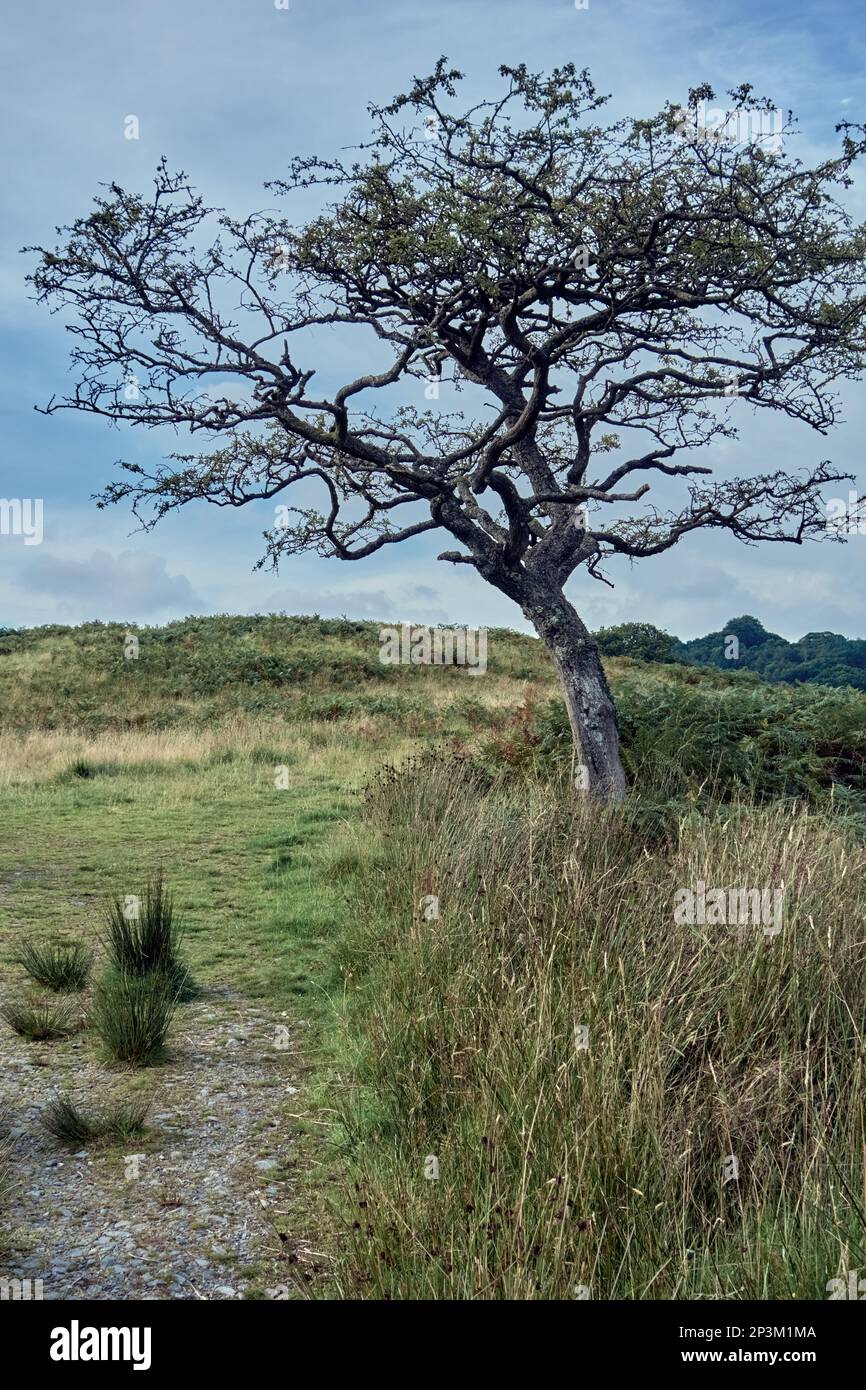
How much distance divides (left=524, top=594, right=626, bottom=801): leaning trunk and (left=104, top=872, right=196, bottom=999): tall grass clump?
5.55 m

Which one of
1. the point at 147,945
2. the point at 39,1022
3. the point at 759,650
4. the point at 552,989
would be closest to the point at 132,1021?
the point at 39,1022

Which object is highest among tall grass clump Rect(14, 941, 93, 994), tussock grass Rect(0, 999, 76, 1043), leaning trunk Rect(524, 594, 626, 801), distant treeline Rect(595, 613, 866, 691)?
distant treeline Rect(595, 613, 866, 691)

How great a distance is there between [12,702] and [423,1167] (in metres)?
27.8

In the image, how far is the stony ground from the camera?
4.02 meters

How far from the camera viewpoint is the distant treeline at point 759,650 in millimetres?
46219

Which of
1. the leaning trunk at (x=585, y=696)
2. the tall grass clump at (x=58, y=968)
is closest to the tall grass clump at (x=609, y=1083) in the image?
the tall grass clump at (x=58, y=968)

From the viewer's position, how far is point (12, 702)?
96.0 ft

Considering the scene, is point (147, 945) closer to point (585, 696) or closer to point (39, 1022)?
point (39, 1022)

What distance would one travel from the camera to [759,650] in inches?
2365

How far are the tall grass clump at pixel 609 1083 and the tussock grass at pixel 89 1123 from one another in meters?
1.10

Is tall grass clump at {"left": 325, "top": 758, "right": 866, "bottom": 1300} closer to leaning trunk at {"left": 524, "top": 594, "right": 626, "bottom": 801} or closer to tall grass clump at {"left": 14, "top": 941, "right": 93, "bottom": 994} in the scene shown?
tall grass clump at {"left": 14, "top": 941, "right": 93, "bottom": 994}

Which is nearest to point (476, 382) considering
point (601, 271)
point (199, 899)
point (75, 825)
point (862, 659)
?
point (601, 271)

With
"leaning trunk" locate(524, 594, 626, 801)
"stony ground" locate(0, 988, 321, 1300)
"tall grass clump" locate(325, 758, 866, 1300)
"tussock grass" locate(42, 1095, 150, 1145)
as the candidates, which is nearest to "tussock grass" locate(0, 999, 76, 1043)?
"stony ground" locate(0, 988, 321, 1300)

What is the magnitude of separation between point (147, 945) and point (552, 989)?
11.5 feet
